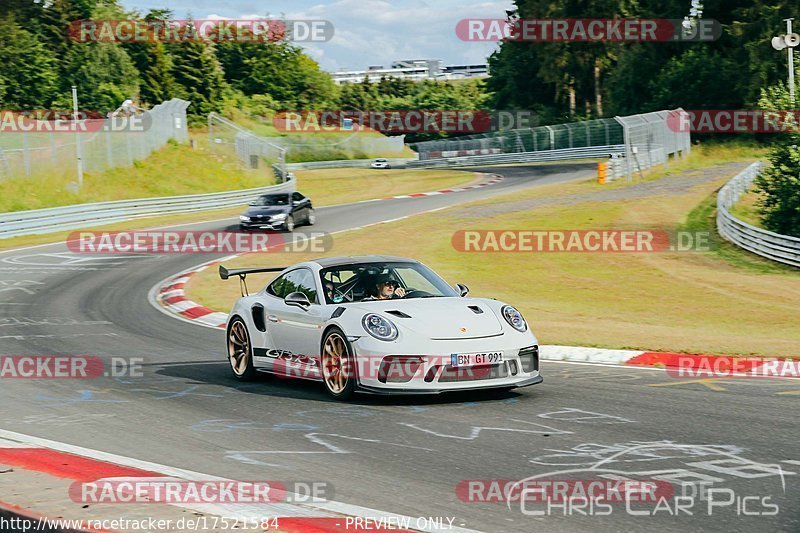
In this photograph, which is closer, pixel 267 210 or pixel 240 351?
pixel 240 351

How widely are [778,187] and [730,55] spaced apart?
1676 inches

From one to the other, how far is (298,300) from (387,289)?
2.89 ft

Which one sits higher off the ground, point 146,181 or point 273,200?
point 146,181

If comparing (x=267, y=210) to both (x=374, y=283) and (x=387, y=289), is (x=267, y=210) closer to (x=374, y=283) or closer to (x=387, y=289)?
(x=374, y=283)

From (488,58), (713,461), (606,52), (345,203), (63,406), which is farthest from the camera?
(488,58)

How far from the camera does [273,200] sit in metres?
34.5

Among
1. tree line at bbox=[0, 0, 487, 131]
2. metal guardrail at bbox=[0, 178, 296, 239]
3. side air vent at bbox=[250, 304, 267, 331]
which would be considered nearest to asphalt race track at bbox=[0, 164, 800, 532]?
side air vent at bbox=[250, 304, 267, 331]

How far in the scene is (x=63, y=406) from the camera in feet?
32.1

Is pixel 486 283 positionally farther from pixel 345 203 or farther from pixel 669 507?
pixel 345 203

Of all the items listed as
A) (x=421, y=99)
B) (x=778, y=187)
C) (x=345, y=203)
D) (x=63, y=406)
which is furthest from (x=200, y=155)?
(x=421, y=99)

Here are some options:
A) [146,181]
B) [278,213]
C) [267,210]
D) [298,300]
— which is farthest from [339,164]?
[298,300]

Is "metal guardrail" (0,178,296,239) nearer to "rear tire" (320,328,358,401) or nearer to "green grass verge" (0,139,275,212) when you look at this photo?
"green grass verge" (0,139,275,212)

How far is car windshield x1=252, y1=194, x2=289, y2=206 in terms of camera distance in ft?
113

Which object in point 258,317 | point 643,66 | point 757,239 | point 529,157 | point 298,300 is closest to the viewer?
point 298,300
